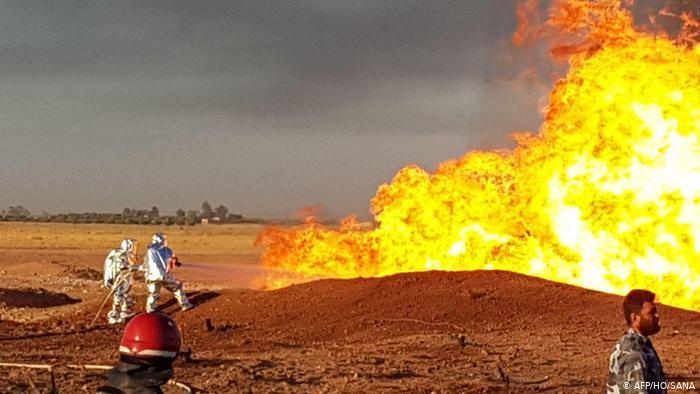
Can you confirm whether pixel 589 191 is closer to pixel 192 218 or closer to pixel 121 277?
pixel 121 277

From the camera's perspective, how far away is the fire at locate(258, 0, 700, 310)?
64.1 feet

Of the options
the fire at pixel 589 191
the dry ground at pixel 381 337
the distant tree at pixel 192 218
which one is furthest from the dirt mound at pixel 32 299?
the distant tree at pixel 192 218

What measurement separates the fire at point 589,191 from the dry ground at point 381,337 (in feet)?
4.84

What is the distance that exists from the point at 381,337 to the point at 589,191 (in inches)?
241

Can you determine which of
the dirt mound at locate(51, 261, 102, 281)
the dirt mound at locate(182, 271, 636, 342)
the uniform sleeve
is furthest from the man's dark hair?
the dirt mound at locate(51, 261, 102, 281)

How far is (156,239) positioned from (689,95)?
11.8m

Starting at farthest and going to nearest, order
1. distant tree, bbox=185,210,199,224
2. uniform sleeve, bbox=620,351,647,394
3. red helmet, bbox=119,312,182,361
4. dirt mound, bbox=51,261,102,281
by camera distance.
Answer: distant tree, bbox=185,210,199,224 < dirt mound, bbox=51,261,102,281 < uniform sleeve, bbox=620,351,647,394 < red helmet, bbox=119,312,182,361

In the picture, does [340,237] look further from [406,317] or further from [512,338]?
[512,338]

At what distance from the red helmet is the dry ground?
7.60 m

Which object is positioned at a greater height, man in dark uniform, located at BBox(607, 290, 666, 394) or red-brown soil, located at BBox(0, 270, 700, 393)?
man in dark uniform, located at BBox(607, 290, 666, 394)

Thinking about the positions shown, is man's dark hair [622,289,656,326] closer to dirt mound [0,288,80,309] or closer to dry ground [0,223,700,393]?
dry ground [0,223,700,393]

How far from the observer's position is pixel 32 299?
86.7 ft

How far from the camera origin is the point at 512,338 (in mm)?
16672

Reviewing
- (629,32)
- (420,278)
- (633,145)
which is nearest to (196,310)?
(420,278)
